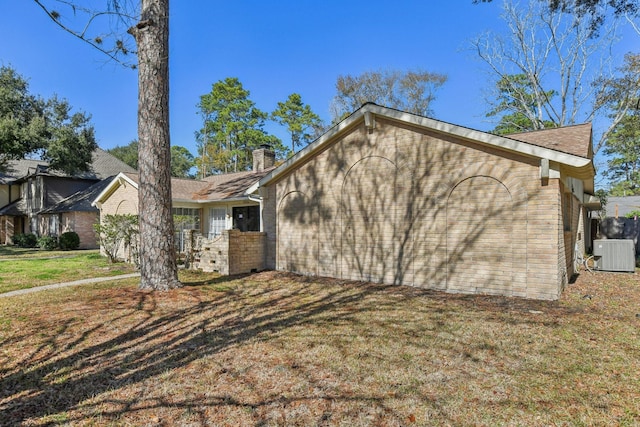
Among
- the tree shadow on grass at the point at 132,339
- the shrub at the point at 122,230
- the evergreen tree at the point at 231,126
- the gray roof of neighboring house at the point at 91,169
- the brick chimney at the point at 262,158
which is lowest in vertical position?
the tree shadow on grass at the point at 132,339

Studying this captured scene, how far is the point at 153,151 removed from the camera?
823 cm

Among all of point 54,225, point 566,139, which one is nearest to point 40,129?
point 54,225

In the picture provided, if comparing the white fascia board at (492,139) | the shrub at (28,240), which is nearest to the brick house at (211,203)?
the white fascia board at (492,139)

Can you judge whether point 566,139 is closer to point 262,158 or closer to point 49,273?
point 262,158

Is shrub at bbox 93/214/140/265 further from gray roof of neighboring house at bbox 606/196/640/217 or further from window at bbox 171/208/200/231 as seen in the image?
gray roof of neighboring house at bbox 606/196/640/217

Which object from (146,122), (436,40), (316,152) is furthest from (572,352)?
(436,40)

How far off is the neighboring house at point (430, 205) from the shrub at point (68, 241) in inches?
685

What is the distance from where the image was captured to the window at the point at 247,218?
15.3 metres

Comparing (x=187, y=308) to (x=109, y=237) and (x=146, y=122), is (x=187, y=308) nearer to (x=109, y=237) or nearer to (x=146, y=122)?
(x=146, y=122)

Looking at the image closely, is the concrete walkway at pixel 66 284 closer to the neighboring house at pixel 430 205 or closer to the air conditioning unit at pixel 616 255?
the neighboring house at pixel 430 205

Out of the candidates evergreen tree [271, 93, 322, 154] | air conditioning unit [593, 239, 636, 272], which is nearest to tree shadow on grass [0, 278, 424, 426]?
air conditioning unit [593, 239, 636, 272]

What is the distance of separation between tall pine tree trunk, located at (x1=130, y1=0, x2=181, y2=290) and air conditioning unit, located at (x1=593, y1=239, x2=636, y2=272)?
13.3m

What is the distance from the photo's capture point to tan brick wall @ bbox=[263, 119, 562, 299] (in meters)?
7.49

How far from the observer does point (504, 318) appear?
6.12 meters
